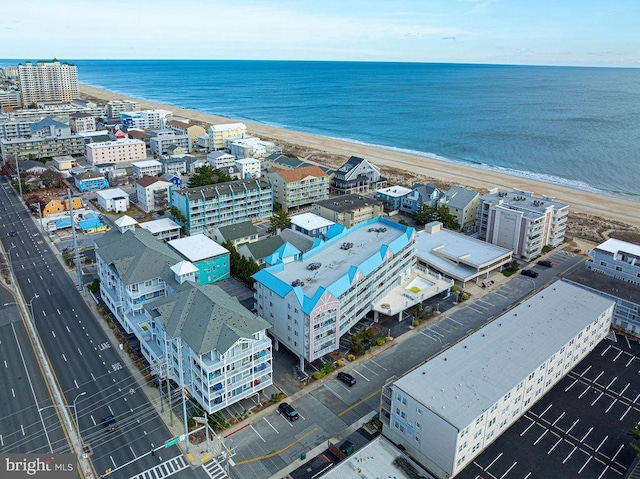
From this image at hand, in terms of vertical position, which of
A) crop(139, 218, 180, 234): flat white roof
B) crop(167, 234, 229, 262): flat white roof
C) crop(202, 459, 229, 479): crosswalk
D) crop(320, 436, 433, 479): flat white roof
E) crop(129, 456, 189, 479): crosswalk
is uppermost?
crop(167, 234, 229, 262): flat white roof

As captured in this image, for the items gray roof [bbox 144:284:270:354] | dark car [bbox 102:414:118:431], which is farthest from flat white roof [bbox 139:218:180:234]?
dark car [bbox 102:414:118:431]

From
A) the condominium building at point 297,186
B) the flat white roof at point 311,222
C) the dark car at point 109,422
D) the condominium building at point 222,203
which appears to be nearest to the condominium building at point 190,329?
the dark car at point 109,422

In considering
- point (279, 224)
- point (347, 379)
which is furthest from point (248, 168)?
point (347, 379)

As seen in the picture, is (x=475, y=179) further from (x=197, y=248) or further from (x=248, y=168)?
(x=197, y=248)

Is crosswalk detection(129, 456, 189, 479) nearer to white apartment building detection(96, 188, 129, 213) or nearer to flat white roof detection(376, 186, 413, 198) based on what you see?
white apartment building detection(96, 188, 129, 213)

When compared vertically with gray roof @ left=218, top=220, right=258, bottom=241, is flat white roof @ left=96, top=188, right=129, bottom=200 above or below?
above

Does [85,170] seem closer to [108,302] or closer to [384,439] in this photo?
[108,302]

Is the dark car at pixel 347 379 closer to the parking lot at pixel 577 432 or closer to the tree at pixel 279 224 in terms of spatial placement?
the parking lot at pixel 577 432
